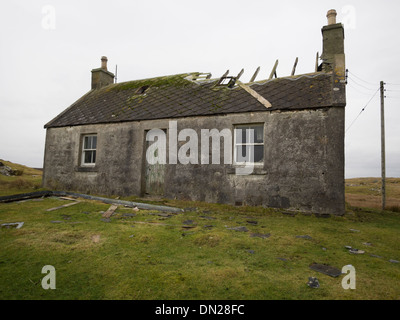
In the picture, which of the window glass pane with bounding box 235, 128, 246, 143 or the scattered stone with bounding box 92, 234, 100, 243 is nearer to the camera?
the scattered stone with bounding box 92, 234, 100, 243

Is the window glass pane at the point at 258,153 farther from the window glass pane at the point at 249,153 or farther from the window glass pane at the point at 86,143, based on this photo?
the window glass pane at the point at 86,143

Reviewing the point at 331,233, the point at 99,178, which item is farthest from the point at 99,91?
the point at 331,233

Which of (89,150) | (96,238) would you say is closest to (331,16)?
(96,238)

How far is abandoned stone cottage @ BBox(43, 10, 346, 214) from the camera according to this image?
796 centimetres

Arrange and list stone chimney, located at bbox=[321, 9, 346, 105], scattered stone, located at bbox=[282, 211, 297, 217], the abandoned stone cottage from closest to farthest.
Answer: scattered stone, located at bbox=[282, 211, 297, 217] < the abandoned stone cottage < stone chimney, located at bbox=[321, 9, 346, 105]

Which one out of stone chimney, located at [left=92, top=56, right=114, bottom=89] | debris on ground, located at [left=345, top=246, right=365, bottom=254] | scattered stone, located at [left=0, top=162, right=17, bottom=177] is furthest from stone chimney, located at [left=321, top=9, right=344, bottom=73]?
scattered stone, located at [left=0, top=162, right=17, bottom=177]

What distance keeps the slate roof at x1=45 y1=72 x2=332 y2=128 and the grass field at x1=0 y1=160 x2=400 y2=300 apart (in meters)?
4.14

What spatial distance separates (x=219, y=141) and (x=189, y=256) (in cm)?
575

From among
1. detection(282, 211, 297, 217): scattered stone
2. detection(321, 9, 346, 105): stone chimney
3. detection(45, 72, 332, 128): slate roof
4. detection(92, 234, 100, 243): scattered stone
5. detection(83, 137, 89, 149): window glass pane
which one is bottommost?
detection(92, 234, 100, 243): scattered stone

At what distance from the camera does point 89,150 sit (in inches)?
470

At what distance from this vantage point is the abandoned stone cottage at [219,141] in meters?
7.96

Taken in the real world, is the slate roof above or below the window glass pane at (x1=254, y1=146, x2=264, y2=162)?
above

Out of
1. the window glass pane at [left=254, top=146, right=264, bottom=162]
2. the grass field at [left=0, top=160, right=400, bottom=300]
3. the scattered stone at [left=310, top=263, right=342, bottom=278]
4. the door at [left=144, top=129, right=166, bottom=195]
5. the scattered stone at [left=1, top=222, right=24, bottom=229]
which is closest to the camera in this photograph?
the grass field at [left=0, top=160, right=400, bottom=300]

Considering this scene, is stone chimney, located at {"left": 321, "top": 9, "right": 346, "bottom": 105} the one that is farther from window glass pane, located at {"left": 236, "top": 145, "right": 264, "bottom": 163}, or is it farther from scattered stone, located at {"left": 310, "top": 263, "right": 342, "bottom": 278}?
scattered stone, located at {"left": 310, "top": 263, "right": 342, "bottom": 278}
